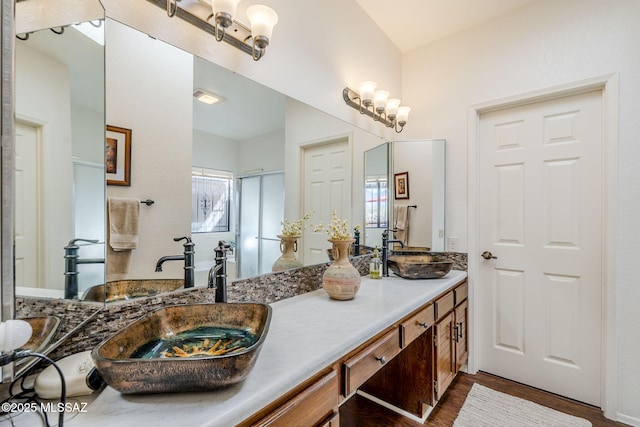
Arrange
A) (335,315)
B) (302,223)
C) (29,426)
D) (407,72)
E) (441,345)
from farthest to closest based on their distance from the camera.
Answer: (407,72) → (441,345) → (302,223) → (335,315) → (29,426)

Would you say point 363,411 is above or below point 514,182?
below

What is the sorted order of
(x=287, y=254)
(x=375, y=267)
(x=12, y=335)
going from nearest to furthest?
1. (x=12, y=335)
2. (x=287, y=254)
3. (x=375, y=267)

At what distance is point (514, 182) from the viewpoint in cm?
218

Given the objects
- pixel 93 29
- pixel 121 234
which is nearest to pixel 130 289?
pixel 121 234

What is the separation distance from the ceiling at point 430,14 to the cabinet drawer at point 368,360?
219cm

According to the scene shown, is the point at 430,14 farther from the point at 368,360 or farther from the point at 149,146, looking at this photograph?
the point at 368,360

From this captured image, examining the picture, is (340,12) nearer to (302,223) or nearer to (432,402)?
(302,223)

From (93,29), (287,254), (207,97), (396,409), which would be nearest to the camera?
(93,29)

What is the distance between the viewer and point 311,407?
2.72 ft

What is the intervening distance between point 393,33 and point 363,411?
2.85m

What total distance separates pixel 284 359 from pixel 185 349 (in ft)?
0.94

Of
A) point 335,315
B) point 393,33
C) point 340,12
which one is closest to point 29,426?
point 335,315

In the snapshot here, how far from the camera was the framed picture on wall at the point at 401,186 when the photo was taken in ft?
8.00

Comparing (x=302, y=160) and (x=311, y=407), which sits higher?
(x=302, y=160)
